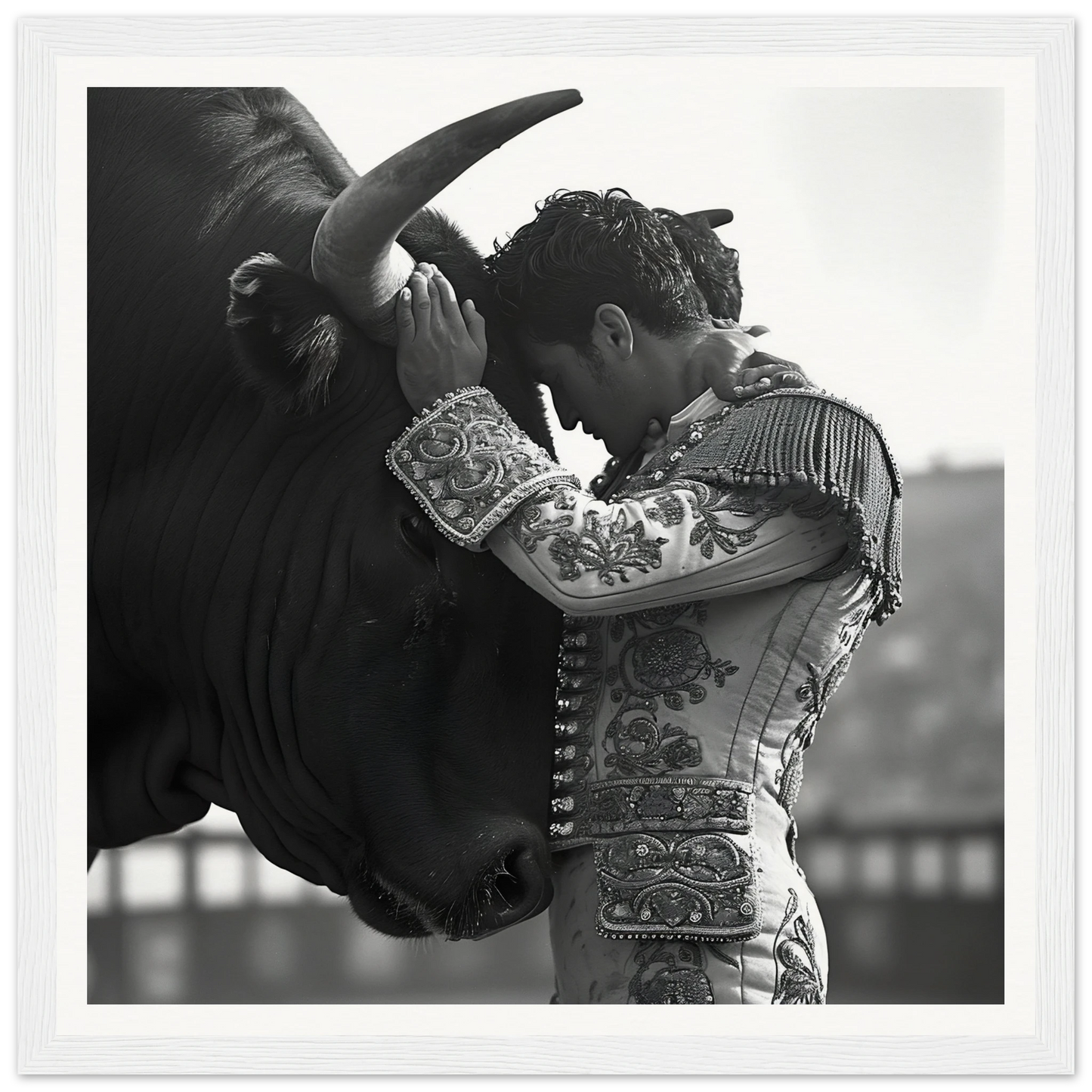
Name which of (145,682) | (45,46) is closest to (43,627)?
(145,682)

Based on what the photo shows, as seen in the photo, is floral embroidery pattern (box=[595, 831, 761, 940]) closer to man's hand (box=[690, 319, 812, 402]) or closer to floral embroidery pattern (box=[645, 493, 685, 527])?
floral embroidery pattern (box=[645, 493, 685, 527])

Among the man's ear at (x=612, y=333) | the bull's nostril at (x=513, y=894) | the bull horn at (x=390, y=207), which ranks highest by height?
the bull horn at (x=390, y=207)

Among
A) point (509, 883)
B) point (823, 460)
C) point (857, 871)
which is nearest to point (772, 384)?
point (823, 460)

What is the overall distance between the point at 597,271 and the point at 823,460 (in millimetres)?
462

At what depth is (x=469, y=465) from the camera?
204cm

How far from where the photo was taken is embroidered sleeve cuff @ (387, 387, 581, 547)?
202 cm

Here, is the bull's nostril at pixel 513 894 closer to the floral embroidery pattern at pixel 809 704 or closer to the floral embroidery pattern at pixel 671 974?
the floral embroidery pattern at pixel 671 974

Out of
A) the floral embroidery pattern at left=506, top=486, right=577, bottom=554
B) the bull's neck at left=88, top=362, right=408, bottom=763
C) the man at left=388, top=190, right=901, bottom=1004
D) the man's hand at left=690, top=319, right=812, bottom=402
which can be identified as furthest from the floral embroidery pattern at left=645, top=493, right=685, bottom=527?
the bull's neck at left=88, top=362, right=408, bottom=763

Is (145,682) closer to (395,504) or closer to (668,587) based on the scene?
(395,504)

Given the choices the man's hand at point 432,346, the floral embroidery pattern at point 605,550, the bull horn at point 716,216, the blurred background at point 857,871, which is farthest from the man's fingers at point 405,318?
the blurred background at point 857,871

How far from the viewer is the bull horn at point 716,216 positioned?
243 cm

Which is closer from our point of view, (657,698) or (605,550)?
(605,550)

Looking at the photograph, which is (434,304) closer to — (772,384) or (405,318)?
(405,318)

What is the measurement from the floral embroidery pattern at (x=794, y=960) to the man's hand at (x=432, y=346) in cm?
84
